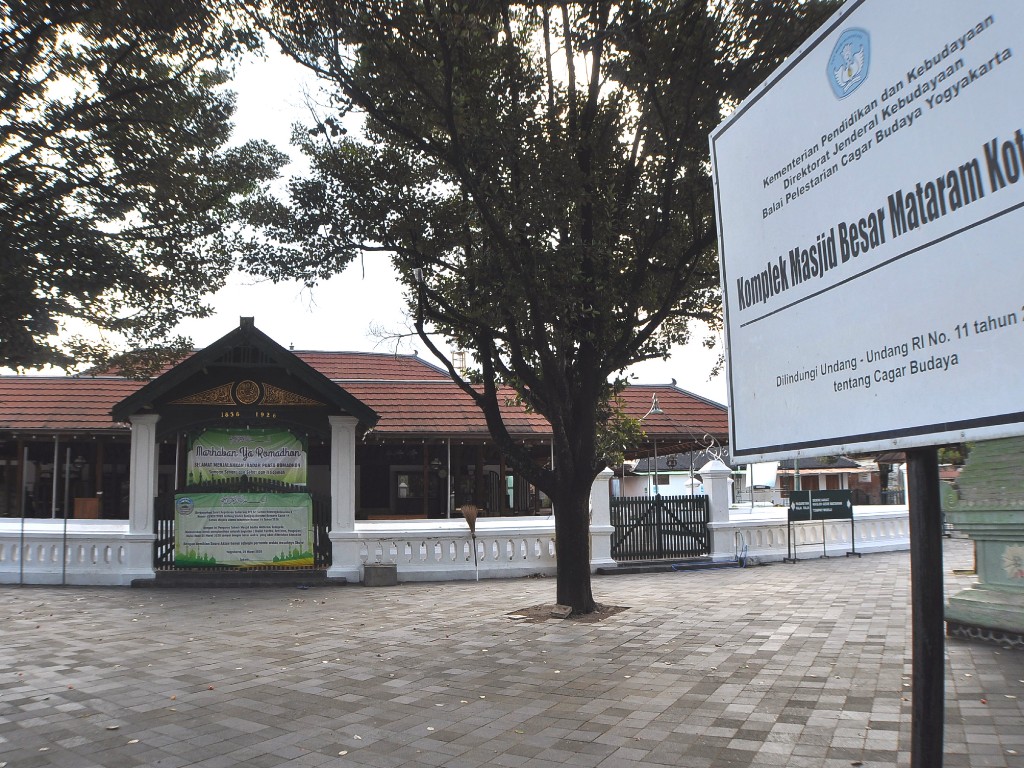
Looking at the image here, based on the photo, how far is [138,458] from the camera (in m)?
13.3

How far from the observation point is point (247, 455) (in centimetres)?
1333

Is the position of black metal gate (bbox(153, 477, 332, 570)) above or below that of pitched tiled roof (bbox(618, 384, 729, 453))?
below

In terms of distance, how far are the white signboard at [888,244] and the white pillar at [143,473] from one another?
40.3ft

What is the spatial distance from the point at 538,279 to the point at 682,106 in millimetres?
2481

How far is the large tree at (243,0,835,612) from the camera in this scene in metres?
8.18

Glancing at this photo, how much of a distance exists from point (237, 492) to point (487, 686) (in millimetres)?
8187

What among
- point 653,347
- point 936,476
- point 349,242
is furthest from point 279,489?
point 936,476

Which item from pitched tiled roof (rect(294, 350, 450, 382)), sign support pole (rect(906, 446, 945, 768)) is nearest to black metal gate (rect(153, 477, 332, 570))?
pitched tiled roof (rect(294, 350, 450, 382))

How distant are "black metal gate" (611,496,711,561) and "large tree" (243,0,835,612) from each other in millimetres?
4490

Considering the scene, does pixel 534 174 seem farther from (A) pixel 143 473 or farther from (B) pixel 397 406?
(B) pixel 397 406

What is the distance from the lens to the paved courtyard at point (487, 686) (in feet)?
15.5

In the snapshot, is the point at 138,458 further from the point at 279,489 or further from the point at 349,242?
the point at 349,242

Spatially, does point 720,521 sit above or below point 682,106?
below

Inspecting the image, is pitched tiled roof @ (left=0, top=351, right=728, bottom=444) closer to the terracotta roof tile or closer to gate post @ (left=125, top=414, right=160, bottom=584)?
the terracotta roof tile
